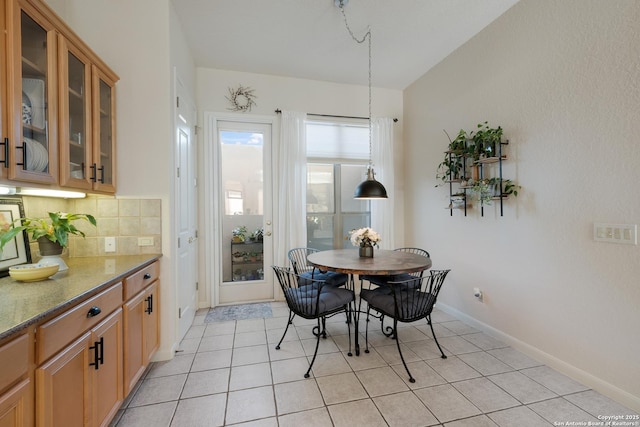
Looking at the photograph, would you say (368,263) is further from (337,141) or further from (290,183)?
(337,141)

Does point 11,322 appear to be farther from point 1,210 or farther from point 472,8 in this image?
point 472,8

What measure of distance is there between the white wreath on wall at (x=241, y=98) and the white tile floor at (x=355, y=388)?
279 cm

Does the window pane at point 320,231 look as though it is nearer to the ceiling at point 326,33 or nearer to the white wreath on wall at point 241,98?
the white wreath on wall at point 241,98

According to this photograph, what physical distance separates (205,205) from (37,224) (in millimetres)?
1745

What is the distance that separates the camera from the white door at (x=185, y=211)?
2.59m

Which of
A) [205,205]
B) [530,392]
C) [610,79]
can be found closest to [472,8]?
[610,79]

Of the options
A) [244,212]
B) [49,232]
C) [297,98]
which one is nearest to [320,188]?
[244,212]

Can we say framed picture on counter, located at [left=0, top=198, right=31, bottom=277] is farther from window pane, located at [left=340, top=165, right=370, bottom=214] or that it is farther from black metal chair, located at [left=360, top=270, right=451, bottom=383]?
window pane, located at [left=340, top=165, right=370, bottom=214]

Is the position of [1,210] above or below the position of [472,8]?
below

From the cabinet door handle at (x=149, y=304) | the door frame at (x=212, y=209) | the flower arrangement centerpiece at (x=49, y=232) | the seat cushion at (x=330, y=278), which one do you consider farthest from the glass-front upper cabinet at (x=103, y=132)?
the seat cushion at (x=330, y=278)

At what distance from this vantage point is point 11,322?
0.93 metres

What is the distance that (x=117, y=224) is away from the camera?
7.33 feet

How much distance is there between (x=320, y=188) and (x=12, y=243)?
10.1 feet

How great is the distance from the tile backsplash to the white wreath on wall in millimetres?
1836
